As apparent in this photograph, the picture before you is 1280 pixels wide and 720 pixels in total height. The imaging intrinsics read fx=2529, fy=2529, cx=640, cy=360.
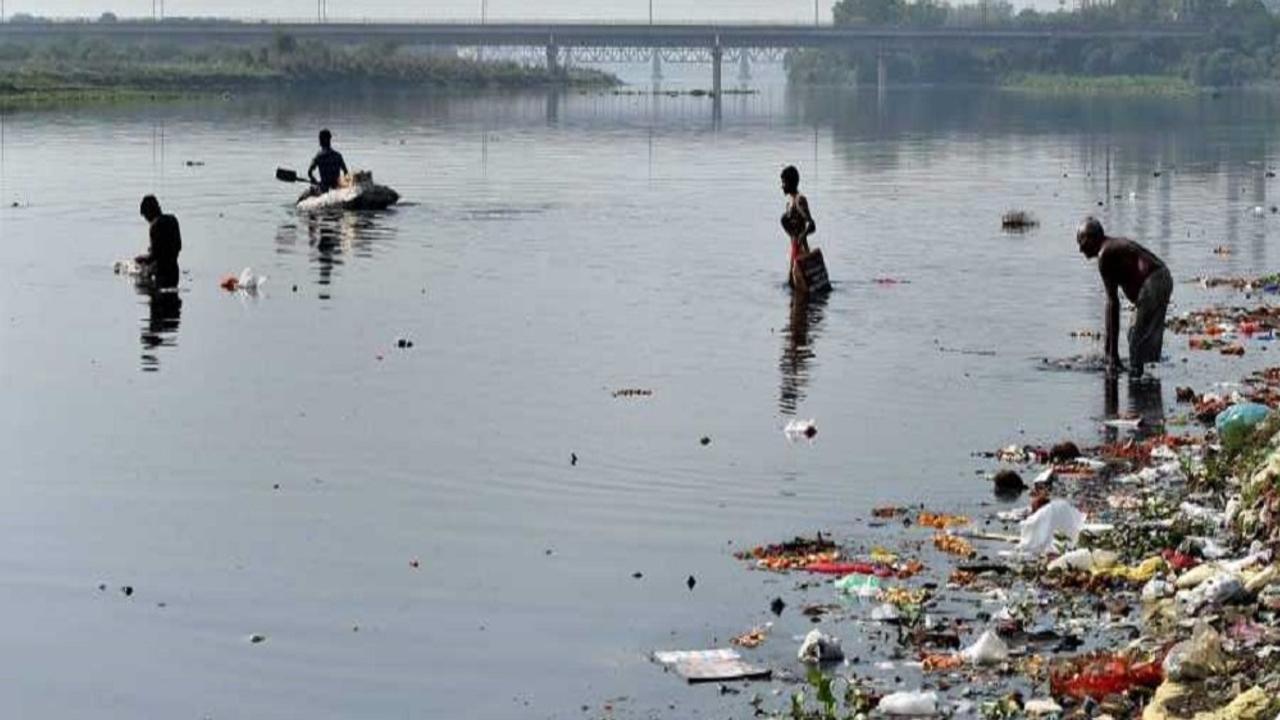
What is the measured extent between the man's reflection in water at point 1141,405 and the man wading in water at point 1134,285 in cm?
31

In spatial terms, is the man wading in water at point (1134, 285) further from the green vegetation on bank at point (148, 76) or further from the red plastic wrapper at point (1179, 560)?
the green vegetation on bank at point (148, 76)

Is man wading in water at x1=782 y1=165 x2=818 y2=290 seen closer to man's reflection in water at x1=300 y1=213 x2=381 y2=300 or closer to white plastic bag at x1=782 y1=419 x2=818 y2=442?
man's reflection in water at x1=300 y1=213 x2=381 y2=300

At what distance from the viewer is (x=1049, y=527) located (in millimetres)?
16516

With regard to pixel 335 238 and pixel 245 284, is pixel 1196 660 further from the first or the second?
pixel 335 238

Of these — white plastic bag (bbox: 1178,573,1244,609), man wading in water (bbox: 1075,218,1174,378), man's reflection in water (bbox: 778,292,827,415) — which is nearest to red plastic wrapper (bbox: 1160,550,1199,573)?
white plastic bag (bbox: 1178,573,1244,609)

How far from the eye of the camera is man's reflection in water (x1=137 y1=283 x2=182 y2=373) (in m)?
26.9

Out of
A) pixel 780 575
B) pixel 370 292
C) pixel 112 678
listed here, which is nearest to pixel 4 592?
pixel 112 678

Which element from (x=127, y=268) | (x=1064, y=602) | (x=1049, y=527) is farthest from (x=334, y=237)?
(x=1064, y=602)

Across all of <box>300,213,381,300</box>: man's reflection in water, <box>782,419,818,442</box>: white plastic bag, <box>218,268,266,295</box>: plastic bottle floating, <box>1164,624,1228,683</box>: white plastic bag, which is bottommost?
<box>1164,624,1228,683</box>: white plastic bag

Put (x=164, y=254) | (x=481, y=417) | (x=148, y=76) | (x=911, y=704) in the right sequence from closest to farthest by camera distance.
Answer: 1. (x=911, y=704)
2. (x=481, y=417)
3. (x=164, y=254)
4. (x=148, y=76)

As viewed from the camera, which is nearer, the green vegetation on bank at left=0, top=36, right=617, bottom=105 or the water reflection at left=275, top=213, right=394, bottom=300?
the water reflection at left=275, top=213, right=394, bottom=300

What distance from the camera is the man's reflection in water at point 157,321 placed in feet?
88.1

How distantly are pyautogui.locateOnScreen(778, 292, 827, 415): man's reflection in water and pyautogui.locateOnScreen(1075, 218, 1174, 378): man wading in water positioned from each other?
3032 millimetres

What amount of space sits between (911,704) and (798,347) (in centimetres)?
1504
